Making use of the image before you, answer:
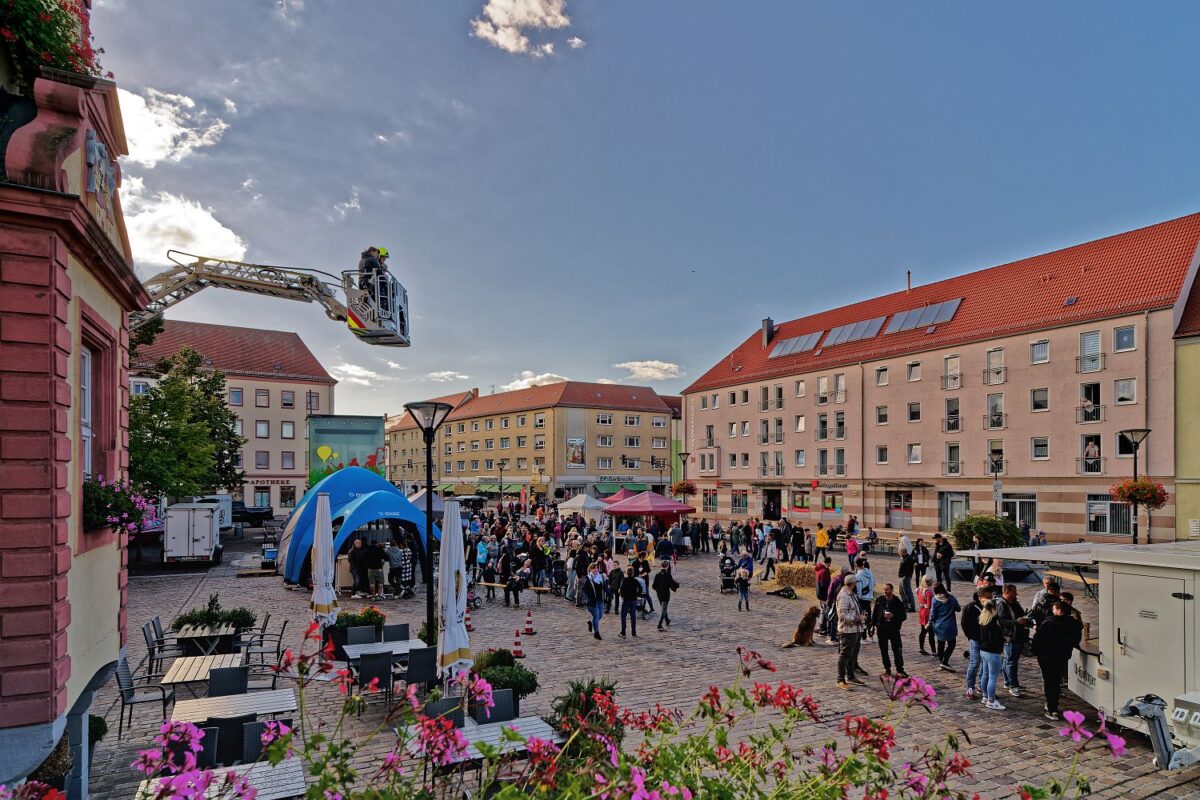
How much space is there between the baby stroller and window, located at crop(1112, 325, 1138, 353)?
26.9m

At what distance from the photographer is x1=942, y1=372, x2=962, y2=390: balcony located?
125ft

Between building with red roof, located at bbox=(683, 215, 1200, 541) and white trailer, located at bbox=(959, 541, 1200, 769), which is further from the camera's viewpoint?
building with red roof, located at bbox=(683, 215, 1200, 541)

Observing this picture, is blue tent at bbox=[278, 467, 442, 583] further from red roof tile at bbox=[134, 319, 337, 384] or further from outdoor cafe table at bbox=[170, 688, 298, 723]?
red roof tile at bbox=[134, 319, 337, 384]

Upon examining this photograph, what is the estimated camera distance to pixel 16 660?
5.58m

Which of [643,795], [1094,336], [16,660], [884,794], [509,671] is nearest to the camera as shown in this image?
[643,795]

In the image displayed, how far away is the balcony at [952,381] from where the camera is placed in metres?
38.0

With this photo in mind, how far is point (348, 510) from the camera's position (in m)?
21.7

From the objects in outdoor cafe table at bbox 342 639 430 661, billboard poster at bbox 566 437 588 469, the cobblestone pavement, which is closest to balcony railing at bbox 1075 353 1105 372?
the cobblestone pavement

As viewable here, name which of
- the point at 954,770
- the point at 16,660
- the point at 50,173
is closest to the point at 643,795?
the point at 954,770

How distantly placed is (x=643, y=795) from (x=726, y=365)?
54.5 meters

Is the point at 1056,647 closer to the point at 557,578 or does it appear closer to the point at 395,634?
the point at 395,634

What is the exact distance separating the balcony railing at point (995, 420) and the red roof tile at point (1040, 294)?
395cm

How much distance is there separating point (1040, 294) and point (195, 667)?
39360 millimetres

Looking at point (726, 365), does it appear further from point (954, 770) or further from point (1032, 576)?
point (954, 770)
